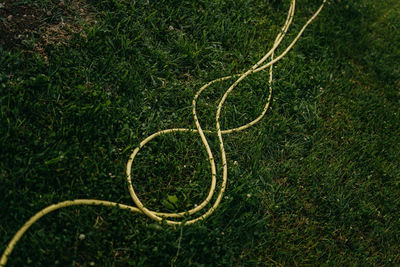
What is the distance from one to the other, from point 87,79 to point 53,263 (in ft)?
4.56

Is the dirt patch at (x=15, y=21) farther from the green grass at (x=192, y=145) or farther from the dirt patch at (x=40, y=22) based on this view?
the green grass at (x=192, y=145)

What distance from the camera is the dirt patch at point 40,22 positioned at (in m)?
2.69

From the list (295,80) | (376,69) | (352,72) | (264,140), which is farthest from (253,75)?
(376,69)

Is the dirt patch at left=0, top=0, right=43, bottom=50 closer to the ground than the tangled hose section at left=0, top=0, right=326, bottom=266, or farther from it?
farther from it

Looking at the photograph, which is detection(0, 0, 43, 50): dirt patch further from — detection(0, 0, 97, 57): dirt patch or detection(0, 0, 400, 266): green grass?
detection(0, 0, 400, 266): green grass

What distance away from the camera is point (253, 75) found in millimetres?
3299

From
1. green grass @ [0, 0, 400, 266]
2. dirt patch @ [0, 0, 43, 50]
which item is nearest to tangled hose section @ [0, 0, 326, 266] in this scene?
green grass @ [0, 0, 400, 266]

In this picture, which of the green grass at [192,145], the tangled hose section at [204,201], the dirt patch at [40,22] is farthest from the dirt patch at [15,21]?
the tangled hose section at [204,201]

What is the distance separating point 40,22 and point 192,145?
1.64m

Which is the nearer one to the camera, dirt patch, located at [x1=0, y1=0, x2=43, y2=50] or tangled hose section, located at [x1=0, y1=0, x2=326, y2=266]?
tangled hose section, located at [x1=0, y1=0, x2=326, y2=266]

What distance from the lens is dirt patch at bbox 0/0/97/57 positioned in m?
2.69

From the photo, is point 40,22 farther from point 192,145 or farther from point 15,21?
point 192,145

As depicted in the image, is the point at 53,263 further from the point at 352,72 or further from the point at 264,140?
the point at 352,72

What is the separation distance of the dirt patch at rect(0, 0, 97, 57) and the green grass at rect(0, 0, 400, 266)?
0.07 metres
